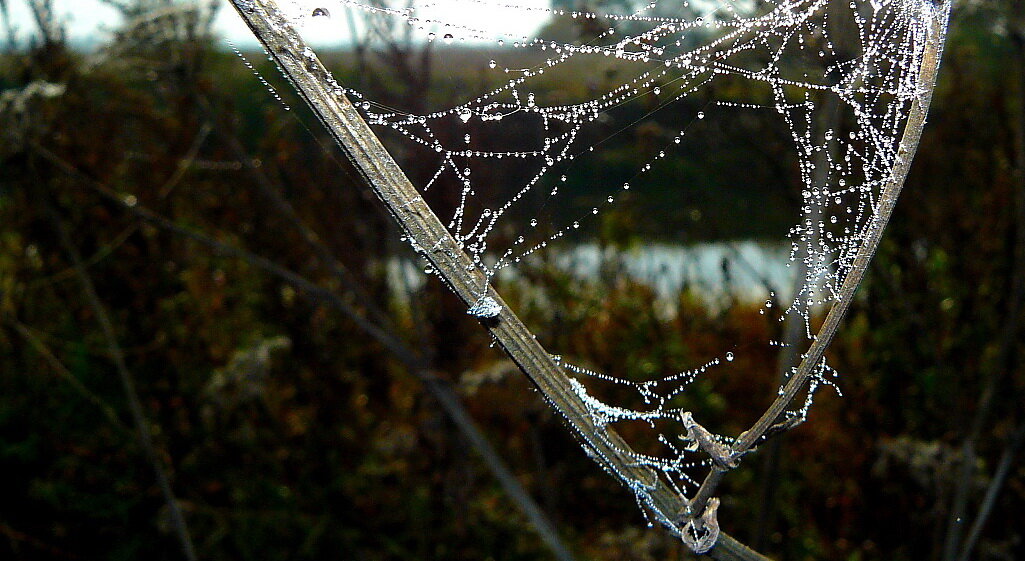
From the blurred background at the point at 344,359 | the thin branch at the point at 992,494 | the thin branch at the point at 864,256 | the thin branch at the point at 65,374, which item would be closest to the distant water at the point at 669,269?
the blurred background at the point at 344,359

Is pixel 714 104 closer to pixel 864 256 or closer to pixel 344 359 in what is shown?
pixel 864 256

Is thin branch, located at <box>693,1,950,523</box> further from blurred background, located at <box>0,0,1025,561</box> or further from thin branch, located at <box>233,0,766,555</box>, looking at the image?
blurred background, located at <box>0,0,1025,561</box>

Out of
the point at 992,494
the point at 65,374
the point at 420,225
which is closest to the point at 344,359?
the point at 65,374

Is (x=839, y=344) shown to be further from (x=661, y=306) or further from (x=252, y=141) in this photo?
(x=252, y=141)

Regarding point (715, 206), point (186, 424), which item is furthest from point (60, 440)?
point (715, 206)

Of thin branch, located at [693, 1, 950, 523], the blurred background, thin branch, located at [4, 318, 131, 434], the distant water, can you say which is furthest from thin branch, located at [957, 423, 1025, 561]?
thin branch, located at [4, 318, 131, 434]
